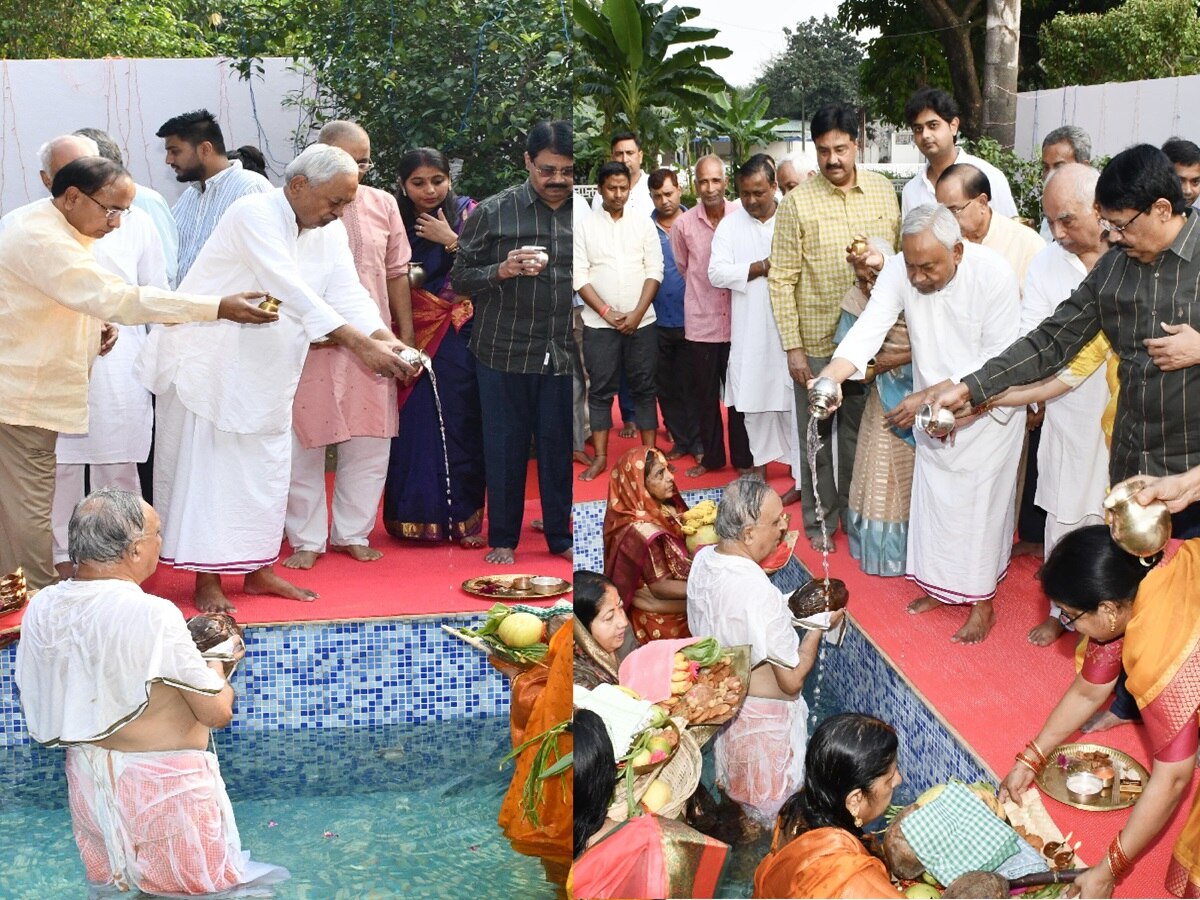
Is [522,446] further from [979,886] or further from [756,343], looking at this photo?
[979,886]

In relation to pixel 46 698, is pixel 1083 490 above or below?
above

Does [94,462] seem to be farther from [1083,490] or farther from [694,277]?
[1083,490]

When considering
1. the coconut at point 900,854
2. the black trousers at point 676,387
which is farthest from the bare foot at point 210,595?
the coconut at point 900,854

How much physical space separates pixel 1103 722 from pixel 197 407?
1990 millimetres

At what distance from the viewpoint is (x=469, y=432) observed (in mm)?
2389

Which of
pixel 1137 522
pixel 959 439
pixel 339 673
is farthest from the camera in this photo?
pixel 959 439

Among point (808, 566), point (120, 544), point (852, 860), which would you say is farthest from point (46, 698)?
point (808, 566)

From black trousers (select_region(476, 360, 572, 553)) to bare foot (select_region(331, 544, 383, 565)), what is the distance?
0.82ft

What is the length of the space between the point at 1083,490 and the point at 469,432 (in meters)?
1.46

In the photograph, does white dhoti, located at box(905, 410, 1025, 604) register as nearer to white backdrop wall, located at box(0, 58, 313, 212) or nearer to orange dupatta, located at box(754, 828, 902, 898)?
orange dupatta, located at box(754, 828, 902, 898)

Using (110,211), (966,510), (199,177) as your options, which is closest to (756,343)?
(966,510)

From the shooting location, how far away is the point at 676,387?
2.85 m

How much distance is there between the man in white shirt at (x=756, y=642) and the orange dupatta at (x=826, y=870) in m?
0.38

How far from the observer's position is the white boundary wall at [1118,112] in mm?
2527
